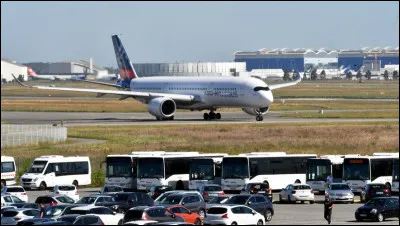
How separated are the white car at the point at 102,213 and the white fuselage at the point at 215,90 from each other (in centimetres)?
7200

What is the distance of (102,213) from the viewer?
139ft

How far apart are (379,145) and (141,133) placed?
25.5 m

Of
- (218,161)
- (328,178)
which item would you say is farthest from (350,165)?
(218,161)

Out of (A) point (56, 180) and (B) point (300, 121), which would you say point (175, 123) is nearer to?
(B) point (300, 121)

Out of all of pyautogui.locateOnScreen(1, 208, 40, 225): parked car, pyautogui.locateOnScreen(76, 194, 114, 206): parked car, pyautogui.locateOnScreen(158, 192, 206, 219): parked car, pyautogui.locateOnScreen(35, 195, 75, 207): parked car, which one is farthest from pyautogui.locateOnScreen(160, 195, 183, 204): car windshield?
pyautogui.locateOnScreen(1, 208, 40, 225): parked car

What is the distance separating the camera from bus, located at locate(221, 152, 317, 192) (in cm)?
6194

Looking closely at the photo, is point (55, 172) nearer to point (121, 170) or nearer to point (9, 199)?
point (121, 170)

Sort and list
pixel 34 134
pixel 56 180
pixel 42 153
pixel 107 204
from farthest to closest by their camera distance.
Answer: pixel 34 134 → pixel 42 153 → pixel 56 180 → pixel 107 204

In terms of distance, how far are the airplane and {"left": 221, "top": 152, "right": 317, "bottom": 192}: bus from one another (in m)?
49.0

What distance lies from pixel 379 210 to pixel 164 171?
19435 mm

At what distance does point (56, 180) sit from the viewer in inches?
2638

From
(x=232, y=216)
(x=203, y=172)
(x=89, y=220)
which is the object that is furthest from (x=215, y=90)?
(x=89, y=220)

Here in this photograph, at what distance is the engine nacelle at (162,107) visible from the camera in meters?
119

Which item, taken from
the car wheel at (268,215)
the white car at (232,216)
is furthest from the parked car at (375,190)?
the white car at (232,216)
